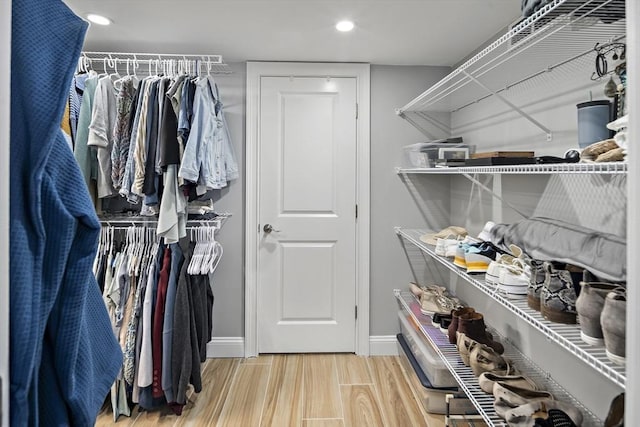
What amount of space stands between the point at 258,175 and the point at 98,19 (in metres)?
1.31

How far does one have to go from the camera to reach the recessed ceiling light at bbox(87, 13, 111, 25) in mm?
2141

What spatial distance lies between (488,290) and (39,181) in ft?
4.46

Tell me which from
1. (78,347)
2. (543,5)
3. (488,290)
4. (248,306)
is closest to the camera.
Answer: (78,347)

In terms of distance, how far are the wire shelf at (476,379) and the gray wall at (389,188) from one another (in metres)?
0.56

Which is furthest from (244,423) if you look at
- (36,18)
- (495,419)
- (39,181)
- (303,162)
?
(36,18)

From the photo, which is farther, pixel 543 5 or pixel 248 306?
pixel 248 306

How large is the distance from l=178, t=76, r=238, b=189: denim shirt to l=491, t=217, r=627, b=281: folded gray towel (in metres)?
1.56

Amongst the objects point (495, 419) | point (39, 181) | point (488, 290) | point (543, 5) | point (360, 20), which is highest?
Answer: point (360, 20)

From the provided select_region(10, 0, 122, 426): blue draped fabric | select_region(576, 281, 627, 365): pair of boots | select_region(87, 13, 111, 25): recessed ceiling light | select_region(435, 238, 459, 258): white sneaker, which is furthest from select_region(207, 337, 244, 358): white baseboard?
select_region(576, 281, 627, 365): pair of boots

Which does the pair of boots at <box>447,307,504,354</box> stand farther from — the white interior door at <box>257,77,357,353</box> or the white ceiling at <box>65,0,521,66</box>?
the white ceiling at <box>65,0,521,66</box>

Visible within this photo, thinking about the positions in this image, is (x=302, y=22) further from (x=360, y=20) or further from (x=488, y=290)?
(x=488, y=290)

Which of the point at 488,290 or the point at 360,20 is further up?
the point at 360,20

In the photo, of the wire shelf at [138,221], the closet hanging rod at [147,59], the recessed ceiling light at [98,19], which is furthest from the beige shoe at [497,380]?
the recessed ceiling light at [98,19]

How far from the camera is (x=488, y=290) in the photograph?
1.44 m
